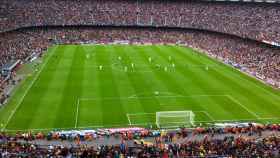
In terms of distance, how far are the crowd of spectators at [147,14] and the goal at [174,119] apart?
173ft

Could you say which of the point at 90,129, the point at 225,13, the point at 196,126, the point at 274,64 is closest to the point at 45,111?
the point at 90,129

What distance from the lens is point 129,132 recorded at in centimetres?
3944

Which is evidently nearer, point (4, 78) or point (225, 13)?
point (4, 78)

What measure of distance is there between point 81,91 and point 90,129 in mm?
13584

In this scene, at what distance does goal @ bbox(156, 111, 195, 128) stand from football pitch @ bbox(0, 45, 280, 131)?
94 centimetres

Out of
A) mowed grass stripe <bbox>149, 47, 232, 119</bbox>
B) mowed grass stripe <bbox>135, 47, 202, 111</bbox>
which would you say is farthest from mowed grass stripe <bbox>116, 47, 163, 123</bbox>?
mowed grass stripe <bbox>149, 47, 232, 119</bbox>

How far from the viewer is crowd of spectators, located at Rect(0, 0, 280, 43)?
9881cm

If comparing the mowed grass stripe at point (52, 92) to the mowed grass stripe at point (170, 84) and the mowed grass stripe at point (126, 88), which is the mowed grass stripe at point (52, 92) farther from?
the mowed grass stripe at point (170, 84)

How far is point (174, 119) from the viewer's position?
44.4 m

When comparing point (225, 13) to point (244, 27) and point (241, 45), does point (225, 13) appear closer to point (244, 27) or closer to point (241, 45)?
point (244, 27)

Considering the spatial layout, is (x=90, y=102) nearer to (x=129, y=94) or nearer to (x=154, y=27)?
(x=129, y=94)

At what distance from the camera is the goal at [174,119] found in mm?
43250

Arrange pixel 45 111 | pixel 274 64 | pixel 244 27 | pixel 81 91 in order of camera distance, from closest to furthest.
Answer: pixel 45 111, pixel 81 91, pixel 274 64, pixel 244 27

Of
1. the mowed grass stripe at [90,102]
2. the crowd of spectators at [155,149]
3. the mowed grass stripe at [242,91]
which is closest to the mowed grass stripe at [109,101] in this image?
the mowed grass stripe at [90,102]
